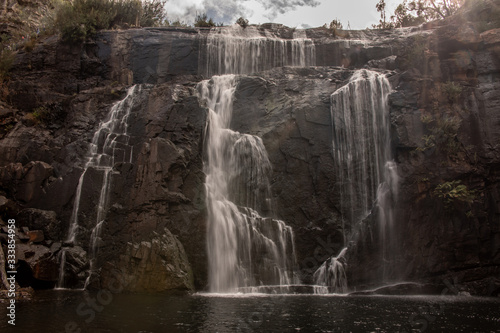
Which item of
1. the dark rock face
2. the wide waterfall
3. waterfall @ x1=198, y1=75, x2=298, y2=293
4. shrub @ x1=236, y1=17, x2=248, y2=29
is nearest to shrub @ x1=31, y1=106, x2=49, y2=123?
the dark rock face

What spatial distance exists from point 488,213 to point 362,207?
227 inches

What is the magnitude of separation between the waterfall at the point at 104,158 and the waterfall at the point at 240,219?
463 cm

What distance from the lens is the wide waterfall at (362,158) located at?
1864 centimetres

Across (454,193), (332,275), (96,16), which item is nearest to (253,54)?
(96,16)

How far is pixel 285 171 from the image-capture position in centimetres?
2066

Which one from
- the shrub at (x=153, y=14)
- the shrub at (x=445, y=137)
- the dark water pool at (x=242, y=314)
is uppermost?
the shrub at (x=153, y=14)

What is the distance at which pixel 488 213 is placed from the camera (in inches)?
725

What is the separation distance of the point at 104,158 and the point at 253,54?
13.2m

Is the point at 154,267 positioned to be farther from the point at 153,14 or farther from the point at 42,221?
the point at 153,14

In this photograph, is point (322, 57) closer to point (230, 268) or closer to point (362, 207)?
point (362, 207)

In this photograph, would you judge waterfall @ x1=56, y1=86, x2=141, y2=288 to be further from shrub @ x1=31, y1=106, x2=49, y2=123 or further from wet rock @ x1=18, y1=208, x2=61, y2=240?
shrub @ x1=31, y1=106, x2=49, y2=123

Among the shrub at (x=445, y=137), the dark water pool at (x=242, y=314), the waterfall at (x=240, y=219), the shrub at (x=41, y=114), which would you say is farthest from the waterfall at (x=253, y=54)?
the dark water pool at (x=242, y=314)

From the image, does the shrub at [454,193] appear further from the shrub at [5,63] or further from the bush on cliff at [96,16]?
the shrub at [5,63]

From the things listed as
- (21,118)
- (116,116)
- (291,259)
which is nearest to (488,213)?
(291,259)
